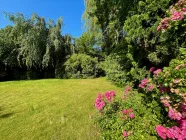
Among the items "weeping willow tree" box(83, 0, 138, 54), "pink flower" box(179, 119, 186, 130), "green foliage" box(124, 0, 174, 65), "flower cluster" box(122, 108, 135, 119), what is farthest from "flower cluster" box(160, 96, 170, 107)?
"weeping willow tree" box(83, 0, 138, 54)

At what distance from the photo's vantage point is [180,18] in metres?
2.51

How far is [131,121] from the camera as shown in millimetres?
2791

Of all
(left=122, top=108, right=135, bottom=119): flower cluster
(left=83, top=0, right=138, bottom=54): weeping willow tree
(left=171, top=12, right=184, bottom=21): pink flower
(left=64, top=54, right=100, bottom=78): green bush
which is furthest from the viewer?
(left=64, top=54, right=100, bottom=78): green bush

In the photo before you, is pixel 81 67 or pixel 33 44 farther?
pixel 81 67

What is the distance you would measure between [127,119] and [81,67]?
9606mm

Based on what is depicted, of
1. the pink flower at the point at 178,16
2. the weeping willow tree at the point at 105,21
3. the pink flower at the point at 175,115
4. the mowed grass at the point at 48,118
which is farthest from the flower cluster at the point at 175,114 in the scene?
the weeping willow tree at the point at 105,21

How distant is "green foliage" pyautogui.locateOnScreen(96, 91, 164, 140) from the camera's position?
2629 millimetres

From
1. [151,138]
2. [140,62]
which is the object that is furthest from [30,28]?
[151,138]

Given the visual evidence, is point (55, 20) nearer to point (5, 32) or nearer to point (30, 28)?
point (30, 28)

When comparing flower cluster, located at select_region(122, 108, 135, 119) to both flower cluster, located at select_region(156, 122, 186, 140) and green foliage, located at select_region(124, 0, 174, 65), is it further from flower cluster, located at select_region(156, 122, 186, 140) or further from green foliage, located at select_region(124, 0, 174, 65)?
green foliage, located at select_region(124, 0, 174, 65)

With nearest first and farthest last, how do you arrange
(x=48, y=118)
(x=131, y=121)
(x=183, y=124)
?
(x=183, y=124) → (x=131, y=121) → (x=48, y=118)

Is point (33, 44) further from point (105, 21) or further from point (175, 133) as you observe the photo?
point (175, 133)

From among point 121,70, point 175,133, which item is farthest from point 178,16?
point 121,70

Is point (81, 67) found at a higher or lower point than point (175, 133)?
higher
